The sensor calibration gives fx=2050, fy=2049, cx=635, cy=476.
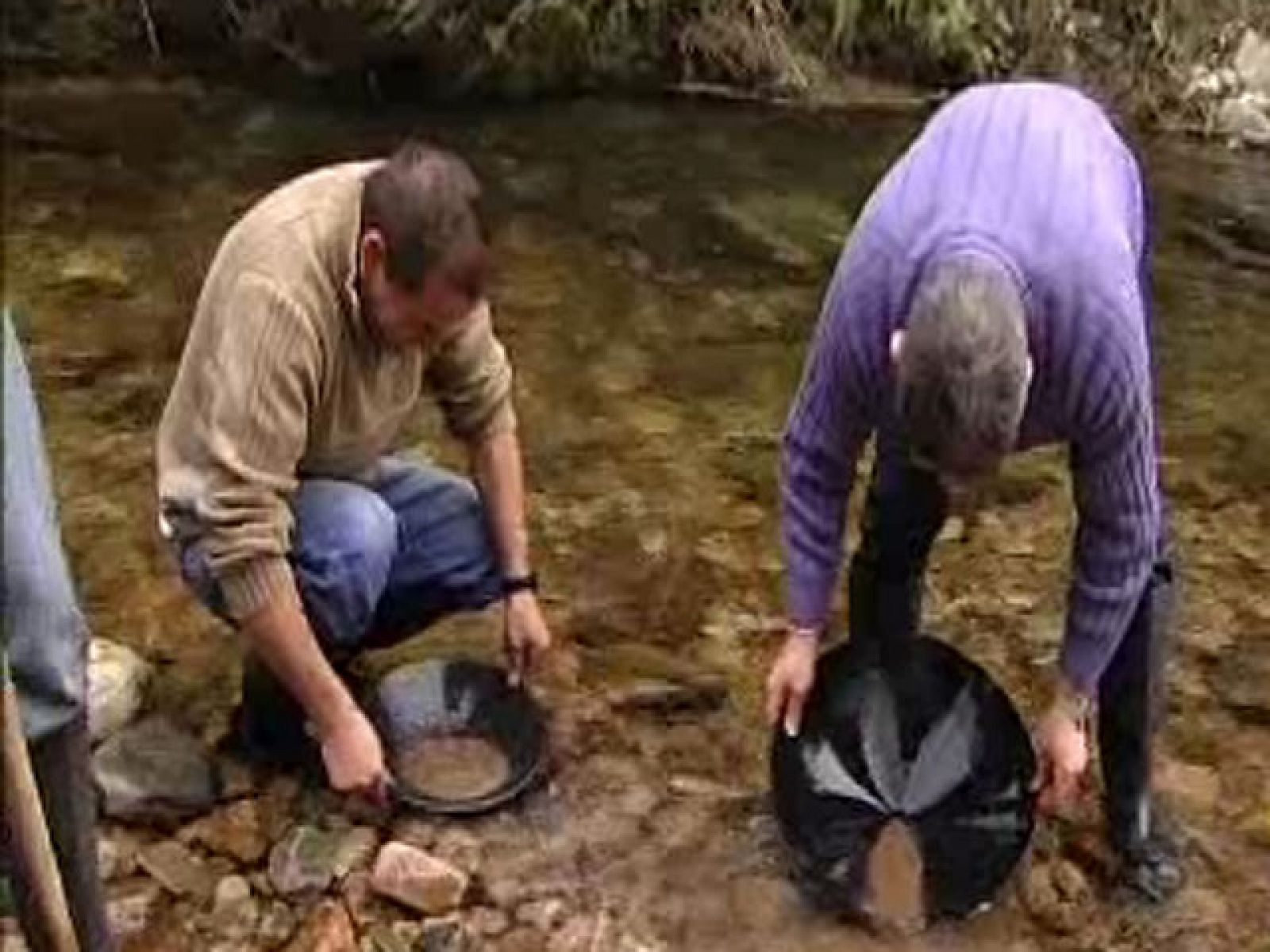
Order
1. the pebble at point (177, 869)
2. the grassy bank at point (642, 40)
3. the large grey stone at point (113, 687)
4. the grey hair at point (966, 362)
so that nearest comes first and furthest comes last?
the grey hair at point (966, 362), the pebble at point (177, 869), the large grey stone at point (113, 687), the grassy bank at point (642, 40)

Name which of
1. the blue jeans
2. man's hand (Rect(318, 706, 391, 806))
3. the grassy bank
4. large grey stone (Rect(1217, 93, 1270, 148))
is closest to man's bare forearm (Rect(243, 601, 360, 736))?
man's hand (Rect(318, 706, 391, 806))

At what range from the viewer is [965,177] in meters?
2.38

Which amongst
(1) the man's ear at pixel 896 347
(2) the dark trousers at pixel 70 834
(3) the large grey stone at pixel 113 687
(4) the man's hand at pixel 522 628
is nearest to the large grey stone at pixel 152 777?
(3) the large grey stone at pixel 113 687

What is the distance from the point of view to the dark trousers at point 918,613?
9.30 feet

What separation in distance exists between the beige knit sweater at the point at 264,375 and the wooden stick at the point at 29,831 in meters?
0.54

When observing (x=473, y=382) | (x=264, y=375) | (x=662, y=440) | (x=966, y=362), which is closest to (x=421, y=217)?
(x=264, y=375)

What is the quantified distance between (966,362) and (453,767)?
1.43 meters

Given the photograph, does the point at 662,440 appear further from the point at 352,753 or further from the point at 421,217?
the point at 421,217

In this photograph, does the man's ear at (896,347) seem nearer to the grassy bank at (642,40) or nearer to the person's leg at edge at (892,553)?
the person's leg at edge at (892,553)

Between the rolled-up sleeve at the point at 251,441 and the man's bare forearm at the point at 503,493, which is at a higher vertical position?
the rolled-up sleeve at the point at 251,441

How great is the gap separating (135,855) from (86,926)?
0.65m

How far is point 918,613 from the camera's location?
332 centimetres

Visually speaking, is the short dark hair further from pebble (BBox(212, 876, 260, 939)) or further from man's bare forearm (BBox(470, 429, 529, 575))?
pebble (BBox(212, 876, 260, 939))

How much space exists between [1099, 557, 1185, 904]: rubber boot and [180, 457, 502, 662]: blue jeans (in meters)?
0.97
